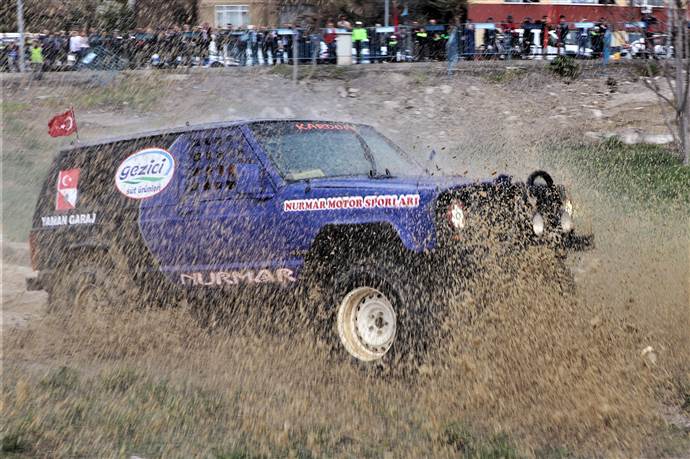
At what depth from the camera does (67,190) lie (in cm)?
787

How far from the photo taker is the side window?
6.77m

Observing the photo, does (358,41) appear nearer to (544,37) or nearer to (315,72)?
(315,72)

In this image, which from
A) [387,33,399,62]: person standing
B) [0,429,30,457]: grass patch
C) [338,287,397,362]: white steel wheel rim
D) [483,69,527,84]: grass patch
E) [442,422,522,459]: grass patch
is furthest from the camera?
[387,33,399,62]: person standing

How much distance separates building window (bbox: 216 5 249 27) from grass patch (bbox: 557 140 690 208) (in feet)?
74.6

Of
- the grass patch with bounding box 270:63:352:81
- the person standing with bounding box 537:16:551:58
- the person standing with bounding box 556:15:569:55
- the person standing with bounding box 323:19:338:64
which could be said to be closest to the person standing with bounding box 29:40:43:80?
the grass patch with bounding box 270:63:352:81

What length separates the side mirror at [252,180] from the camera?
21.5ft

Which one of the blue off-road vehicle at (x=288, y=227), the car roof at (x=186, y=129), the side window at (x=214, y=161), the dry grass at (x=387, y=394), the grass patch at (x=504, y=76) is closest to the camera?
the dry grass at (x=387, y=394)

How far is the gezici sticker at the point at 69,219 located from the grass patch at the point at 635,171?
27.9 feet

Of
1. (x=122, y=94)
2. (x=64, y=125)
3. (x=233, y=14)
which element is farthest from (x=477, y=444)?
(x=233, y=14)

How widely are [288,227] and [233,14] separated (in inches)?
1288

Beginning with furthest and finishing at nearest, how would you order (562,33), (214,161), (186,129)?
(562,33), (186,129), (214,161)

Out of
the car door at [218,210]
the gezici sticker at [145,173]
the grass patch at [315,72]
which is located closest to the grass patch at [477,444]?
the car door at [218,210]

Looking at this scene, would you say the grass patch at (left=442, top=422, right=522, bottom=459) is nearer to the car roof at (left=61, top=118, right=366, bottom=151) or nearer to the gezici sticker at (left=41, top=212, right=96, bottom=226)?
the car roof at (left=61, top=118, right=366, bottom=151)

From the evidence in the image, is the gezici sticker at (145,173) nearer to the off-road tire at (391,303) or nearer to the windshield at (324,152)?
the windshield at (324,152)
